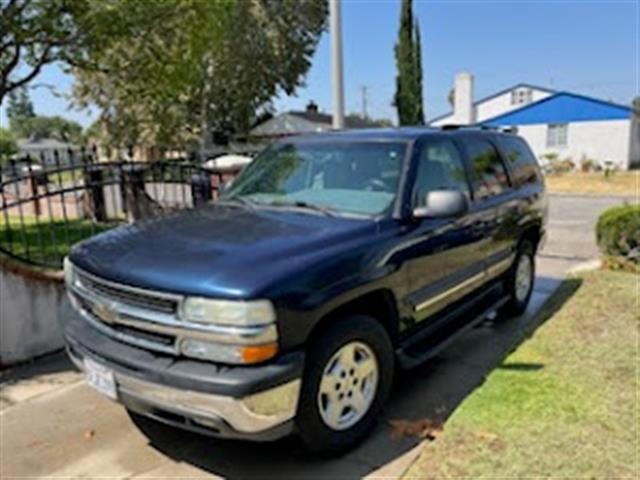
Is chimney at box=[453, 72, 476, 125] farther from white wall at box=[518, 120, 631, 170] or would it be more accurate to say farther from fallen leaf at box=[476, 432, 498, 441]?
fallen leaf at box=[476, 432, 498, 441]

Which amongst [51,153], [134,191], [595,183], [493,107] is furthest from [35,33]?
[51,153]

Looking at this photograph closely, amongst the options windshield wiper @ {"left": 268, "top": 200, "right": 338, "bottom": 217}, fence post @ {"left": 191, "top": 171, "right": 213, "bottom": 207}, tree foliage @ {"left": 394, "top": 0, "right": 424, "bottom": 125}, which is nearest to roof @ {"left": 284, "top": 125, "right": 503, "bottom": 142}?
windshield wiper @ {"left": 268, "top": 200, "right": 338, "bottom": 217}

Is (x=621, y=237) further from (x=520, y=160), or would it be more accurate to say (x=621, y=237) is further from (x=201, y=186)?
(x=201, y=186)

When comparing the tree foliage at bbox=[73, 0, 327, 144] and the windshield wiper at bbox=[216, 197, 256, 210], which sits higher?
the tree foliage at bbox=[73, 0, 327, 144]

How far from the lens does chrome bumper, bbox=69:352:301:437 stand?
108 inches

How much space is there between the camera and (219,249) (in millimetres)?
3146

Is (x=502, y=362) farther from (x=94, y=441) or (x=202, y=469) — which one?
(x=94, y=441)

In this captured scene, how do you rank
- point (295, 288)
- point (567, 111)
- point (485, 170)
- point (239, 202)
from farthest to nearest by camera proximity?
point (567, 111)
point (485, 170)
point (239, 202)
point (295, 288)

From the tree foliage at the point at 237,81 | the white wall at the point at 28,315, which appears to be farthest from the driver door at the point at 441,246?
the tree foliage at the point at 237,81

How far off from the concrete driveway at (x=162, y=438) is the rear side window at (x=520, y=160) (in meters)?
1.57

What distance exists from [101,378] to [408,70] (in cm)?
2636

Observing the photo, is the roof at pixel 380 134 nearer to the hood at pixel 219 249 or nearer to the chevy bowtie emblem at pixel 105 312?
the hood at pixel 219 249

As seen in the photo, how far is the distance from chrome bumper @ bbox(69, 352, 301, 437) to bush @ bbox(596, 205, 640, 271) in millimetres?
5733

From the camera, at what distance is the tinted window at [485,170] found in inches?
194
